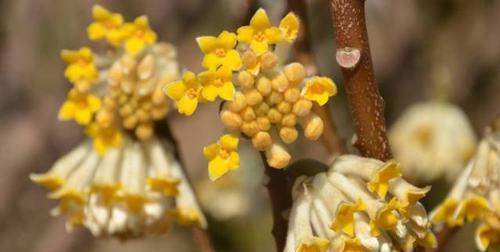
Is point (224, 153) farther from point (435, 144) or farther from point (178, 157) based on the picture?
→ point (435, 144)

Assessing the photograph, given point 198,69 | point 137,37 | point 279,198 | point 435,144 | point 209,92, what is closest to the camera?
point 209,92

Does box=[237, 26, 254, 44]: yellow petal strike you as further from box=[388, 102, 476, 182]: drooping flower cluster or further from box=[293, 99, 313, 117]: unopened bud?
box=[388, 102, 476, 182]: drooping flower cluster

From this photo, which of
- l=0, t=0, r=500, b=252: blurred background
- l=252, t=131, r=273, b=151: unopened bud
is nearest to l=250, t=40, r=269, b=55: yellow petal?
l=252, t=131, r=273, b=151: unopened bud

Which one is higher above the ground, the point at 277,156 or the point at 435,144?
the point at 277,156

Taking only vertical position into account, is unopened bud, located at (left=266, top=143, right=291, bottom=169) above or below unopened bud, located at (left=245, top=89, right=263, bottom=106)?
below

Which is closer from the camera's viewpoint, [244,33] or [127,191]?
[244,33]

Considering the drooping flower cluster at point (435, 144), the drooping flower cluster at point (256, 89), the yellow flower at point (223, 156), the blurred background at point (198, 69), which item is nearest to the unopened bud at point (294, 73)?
the drooping flower cluster at point (256, 89)

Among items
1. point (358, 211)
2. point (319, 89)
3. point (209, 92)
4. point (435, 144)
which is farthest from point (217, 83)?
point (435, 144)
